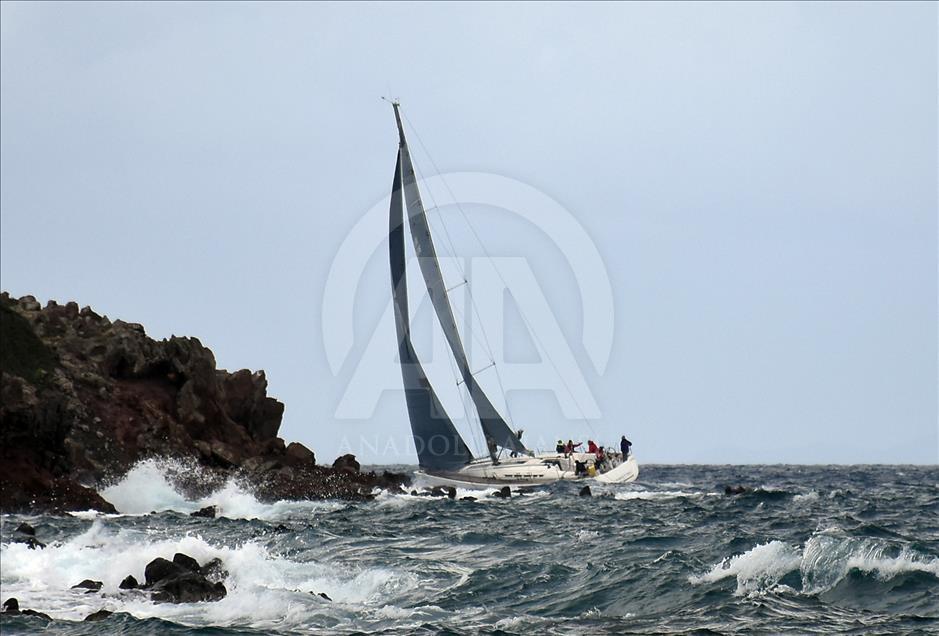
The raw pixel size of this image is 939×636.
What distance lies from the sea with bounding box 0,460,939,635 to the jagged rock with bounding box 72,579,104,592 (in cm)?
16

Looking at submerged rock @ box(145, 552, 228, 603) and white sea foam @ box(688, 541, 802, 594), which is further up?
white sea foam @ box(688, 541, 802, 594)

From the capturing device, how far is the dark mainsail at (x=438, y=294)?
170 feet

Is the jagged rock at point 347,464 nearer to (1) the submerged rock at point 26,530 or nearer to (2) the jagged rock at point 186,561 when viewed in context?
(1) the submerged rock at point 26,530

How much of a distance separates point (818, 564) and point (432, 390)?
33781 millimetres

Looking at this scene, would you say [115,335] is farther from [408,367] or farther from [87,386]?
[408,367]

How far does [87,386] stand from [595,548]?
2821cm

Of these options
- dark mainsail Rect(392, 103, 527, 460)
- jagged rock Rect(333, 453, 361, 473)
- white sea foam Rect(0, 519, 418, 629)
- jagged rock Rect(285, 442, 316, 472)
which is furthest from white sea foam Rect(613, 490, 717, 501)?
white sea foam Rect(0, 519, 418, 629)

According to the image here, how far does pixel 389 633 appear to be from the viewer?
1556 centimetres

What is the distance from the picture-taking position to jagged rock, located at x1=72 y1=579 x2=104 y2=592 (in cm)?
1945

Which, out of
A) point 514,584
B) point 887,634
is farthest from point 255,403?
point 887,634

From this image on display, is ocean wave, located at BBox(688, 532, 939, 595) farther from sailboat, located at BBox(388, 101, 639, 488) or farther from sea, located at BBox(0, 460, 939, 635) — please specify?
sailboat, located at BBox(388, 101, 639, 488)

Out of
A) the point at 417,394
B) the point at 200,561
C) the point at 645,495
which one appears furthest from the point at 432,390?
the point at 200,561

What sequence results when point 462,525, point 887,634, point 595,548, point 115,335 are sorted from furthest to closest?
1. point 115,335
2. point 462,525
3. point 595,548
4. point 887,634

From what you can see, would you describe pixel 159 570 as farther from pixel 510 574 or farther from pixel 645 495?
pixel 645 495
